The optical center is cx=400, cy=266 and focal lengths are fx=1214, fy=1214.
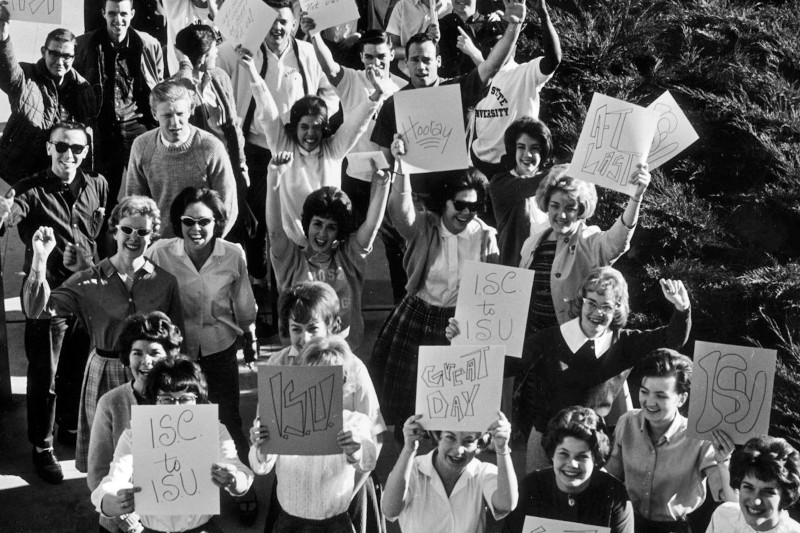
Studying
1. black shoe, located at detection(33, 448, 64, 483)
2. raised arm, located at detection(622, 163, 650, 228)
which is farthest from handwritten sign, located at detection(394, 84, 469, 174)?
black shoe, located at detection(33, 448, 64, 483)

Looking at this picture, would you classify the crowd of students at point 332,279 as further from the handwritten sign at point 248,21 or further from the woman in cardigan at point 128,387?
the handwritten sign at point 248,21

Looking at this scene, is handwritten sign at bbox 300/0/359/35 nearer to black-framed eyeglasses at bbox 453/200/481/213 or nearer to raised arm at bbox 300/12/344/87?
raised arm at bbox 300/12/344/87

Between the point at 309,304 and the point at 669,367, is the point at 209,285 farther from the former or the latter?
the point at 669,367

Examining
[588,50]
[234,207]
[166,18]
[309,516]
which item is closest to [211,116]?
[234,207]

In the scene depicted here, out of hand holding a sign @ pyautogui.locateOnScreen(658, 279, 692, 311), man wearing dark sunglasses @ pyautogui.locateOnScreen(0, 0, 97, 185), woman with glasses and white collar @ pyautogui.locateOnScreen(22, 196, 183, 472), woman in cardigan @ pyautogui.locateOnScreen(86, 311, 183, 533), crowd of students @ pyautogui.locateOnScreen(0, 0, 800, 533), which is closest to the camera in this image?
crowd of students @ pyautogui.locateOnScreen(0, 0, 800, 533)

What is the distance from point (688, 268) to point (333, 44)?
2.74m

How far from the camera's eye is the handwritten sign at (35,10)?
5641 millimetres

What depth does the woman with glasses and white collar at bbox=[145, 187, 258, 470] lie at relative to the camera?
201 inches

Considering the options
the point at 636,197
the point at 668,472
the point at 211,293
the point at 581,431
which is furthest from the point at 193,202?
the point at 668,472

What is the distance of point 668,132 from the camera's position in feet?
16.6

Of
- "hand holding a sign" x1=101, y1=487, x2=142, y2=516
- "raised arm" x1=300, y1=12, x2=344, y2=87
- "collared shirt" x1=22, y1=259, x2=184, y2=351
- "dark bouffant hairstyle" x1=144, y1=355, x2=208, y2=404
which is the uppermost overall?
"raised arm" x1=300, y1=12, x2=344, y2=87

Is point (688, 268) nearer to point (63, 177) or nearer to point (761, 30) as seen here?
point (761, 30)

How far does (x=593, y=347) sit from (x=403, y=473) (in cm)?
96

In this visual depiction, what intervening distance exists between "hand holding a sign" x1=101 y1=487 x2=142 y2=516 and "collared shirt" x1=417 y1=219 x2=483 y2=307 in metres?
1.74
